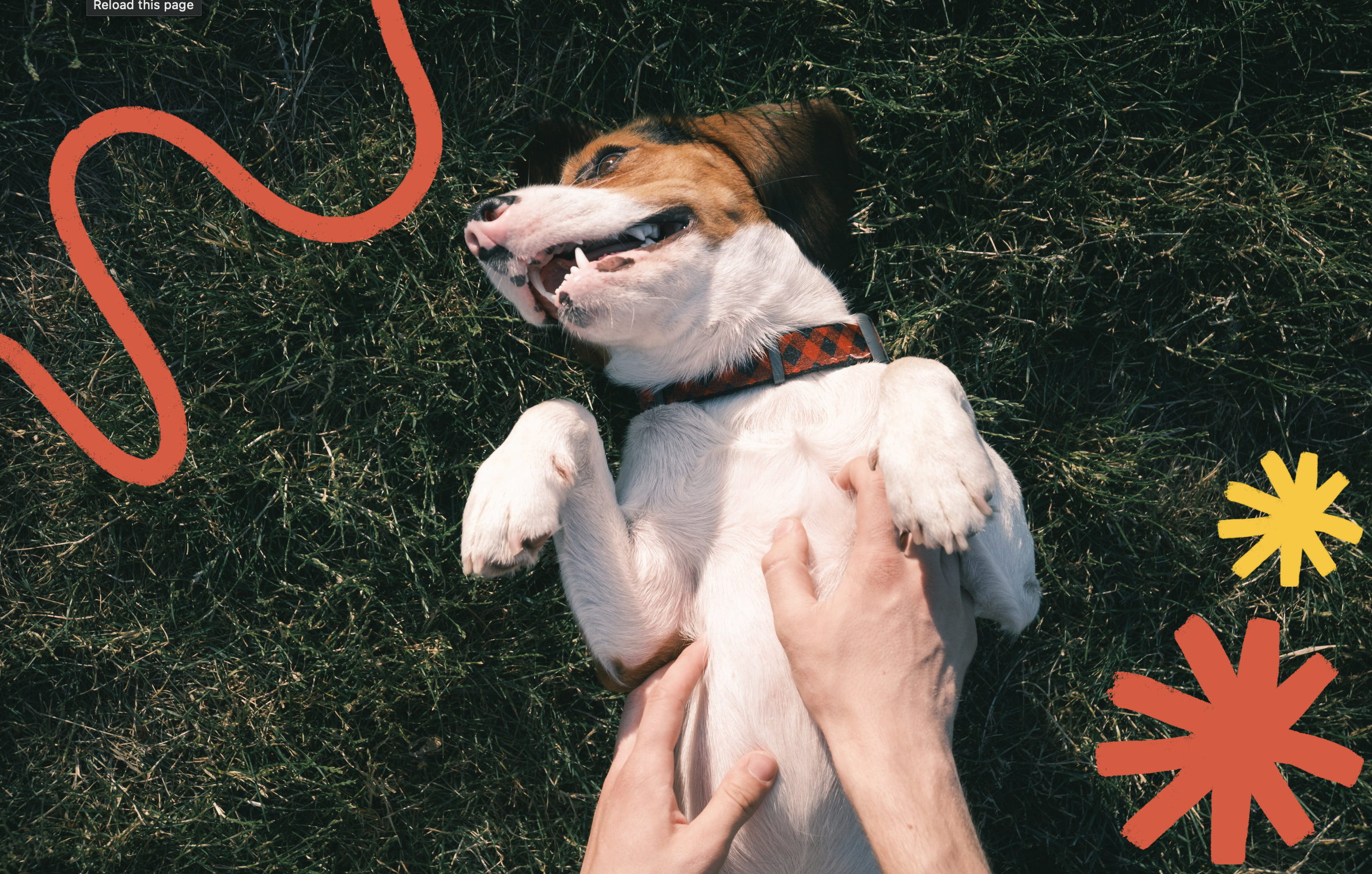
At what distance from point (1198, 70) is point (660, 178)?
7.46ft

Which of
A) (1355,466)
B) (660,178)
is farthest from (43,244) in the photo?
(1355,466)

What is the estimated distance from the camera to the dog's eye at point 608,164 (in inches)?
107

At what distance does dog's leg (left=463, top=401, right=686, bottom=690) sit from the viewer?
2.28 metres

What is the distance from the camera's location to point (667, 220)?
8.19 ft

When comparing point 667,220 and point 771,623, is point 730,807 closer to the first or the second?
point 771,623

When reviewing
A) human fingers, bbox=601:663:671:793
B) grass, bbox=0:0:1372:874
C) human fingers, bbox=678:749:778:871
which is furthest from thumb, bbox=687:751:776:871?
grass, bbox=0:0:1372:874

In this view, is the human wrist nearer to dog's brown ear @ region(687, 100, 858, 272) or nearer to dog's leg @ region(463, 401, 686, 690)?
dog's leg @ region(463, 401, 686, 690)

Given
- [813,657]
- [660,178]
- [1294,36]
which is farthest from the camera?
[1294,36]

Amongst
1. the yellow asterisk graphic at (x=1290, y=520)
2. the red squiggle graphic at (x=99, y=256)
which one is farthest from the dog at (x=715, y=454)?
the yellow asterisk graphic at (x=1290, y=520)

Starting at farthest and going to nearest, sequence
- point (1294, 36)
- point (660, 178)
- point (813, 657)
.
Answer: point (1294, 36) → point (660, 178) → point (813, 657)

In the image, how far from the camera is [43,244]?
3381mm

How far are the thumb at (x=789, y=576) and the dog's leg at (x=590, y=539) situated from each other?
1.03ft

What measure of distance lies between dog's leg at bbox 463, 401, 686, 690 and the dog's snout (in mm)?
483

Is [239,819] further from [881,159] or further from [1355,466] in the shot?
[1355,466]
